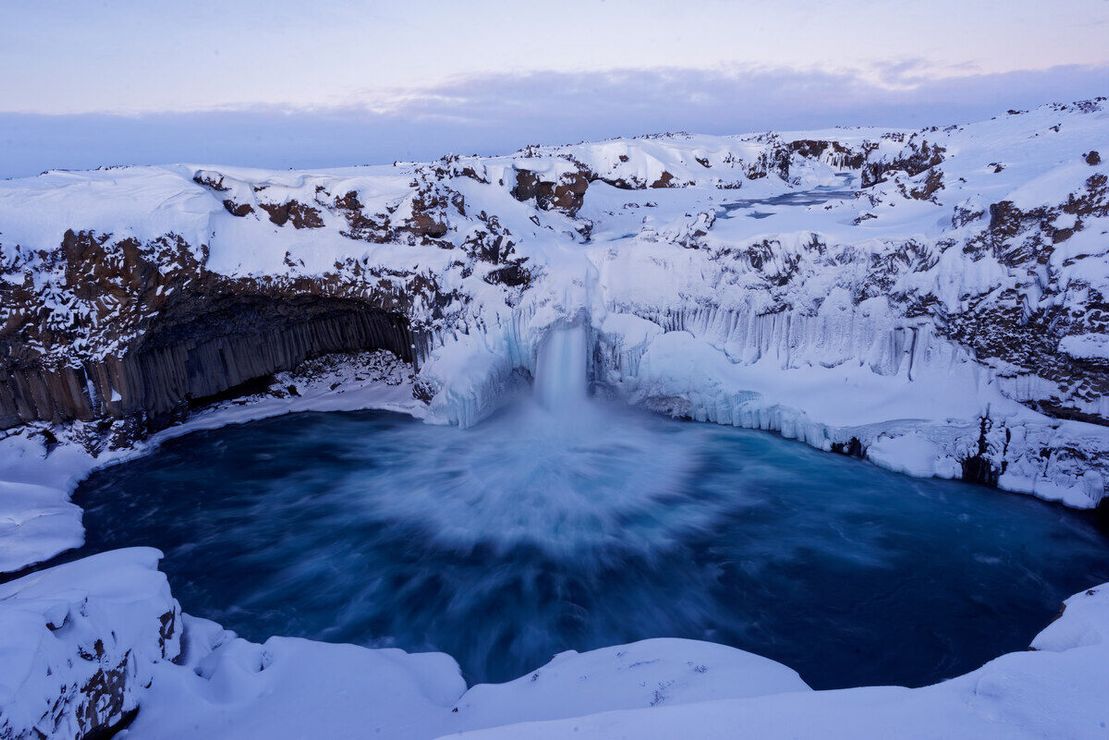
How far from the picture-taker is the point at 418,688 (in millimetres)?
6277

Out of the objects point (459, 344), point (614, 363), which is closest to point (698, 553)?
point (614, 363)

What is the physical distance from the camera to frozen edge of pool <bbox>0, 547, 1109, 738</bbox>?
3617 millimetres

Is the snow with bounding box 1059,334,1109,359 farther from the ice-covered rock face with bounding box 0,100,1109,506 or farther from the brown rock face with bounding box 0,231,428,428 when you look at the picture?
the brown rock face with bounding box 0,231,428,428

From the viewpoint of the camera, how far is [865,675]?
701cm

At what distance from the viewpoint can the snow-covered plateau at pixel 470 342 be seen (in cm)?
557

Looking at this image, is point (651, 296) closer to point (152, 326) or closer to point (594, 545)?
point (594, 545)

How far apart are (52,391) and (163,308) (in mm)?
2510

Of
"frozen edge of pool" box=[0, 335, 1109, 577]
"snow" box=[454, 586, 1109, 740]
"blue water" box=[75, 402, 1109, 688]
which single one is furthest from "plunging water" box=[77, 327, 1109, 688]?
"snow" box=[454, 586, 1109, 740]

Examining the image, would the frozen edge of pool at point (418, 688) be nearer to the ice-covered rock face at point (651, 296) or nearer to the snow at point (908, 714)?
the snow at point (908, 714)

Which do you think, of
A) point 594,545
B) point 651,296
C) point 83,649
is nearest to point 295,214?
point 651,296

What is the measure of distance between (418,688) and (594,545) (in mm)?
3893

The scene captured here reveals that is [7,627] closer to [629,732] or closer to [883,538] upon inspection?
[629,732]

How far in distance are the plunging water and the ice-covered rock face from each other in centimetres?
116

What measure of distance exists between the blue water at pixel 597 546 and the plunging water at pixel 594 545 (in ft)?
0.11
